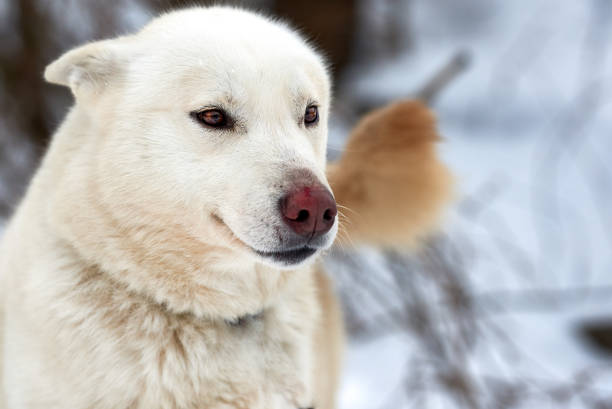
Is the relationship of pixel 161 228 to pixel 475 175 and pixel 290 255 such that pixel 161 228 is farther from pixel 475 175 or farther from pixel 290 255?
pixel 475 175

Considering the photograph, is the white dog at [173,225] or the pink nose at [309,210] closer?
the pink nose at [309,210]

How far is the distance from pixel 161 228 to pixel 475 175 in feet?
16.8

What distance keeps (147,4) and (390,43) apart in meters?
3.91

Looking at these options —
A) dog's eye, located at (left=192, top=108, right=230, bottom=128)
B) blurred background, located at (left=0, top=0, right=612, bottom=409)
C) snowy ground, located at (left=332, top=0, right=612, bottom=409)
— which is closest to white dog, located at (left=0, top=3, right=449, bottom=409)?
dog's eye, located at (left=192, top=108, right=230, bottom=128)

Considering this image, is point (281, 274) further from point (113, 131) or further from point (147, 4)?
point (147, 4)

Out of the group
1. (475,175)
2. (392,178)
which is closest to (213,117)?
(392,178)

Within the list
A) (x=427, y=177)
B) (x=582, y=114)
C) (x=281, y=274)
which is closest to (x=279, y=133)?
(x=281, y=274)

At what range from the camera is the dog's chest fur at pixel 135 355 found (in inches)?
69.9

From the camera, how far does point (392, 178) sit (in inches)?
105

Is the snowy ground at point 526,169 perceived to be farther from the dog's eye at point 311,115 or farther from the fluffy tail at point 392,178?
the dog's eye at point 311,115

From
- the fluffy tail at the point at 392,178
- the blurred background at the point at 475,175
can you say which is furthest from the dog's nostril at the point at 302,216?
the blurred background at the point at 475,175

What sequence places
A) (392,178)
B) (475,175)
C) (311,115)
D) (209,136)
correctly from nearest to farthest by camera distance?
(209,136), (311,115), (392,178), (475,175)

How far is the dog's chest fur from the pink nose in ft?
1.41

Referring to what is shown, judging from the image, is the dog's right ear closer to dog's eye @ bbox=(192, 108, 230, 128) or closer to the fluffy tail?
dog's eye @ bbox=(192, 108, 230, 128)
